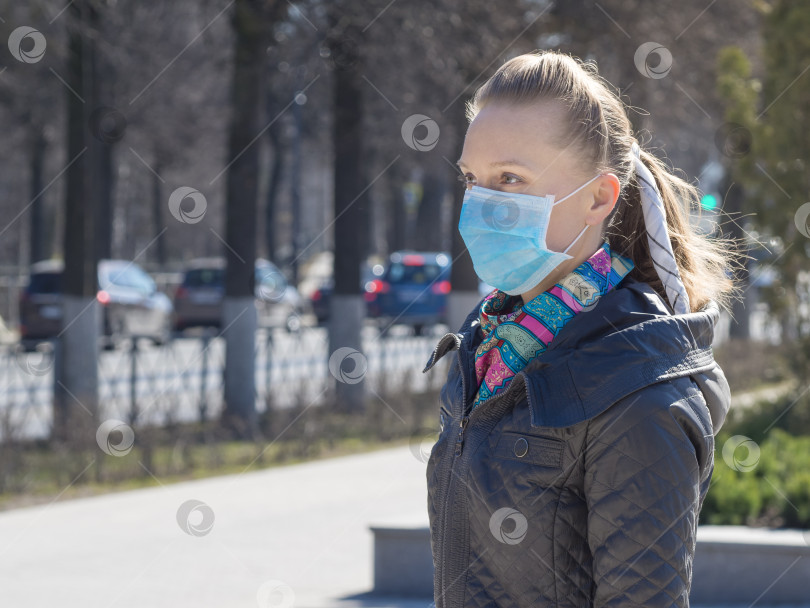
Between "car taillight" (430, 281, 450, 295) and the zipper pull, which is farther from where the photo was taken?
"car taillight" (430, 281, 450, 295)

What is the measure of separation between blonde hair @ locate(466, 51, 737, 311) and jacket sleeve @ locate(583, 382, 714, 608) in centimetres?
41

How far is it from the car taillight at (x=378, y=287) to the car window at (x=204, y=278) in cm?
434

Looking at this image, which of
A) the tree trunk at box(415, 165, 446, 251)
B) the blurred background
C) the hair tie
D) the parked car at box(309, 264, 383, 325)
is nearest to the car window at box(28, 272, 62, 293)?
the blurred background

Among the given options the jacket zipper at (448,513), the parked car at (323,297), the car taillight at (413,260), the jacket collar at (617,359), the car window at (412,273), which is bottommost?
Answer: the parked car at (323,297)

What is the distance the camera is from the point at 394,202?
4141 cm

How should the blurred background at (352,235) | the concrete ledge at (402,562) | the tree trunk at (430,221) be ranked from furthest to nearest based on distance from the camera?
the tree trunk at (430,221), the blurred background at (352,235), the concrete ledge at (402,562)

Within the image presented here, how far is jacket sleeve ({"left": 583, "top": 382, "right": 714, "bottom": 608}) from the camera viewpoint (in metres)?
1.64

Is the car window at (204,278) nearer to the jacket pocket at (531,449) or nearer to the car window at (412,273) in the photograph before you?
the car window at (412,273)

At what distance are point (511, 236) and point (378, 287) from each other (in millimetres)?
28341

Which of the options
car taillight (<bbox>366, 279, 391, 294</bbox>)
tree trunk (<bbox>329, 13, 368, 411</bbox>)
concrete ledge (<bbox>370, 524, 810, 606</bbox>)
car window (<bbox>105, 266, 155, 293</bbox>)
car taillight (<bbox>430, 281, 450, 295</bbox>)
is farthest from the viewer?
car taillight (<bbox>366, 279, 391, 294</bbox>)

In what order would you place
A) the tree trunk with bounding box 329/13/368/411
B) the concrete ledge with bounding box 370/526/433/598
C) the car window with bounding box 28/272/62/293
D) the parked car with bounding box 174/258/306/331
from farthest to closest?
1. the parked car with bounding box 174/258/306/331
2. the car window with bounding box 28/272/62/293
3. the tree trunk with bounding box 329/13/368/411
4. the concrete ledge with bounding box 370/526/433/598

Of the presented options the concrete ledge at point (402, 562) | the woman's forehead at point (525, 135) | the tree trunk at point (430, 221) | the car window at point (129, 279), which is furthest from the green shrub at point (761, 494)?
the tree trunk at point (430, 221)

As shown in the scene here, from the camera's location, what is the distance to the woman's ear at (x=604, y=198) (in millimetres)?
1921

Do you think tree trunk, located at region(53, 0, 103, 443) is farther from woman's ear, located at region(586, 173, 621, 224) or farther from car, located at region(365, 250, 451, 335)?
car, located at region(365, 250, 451, 335)
